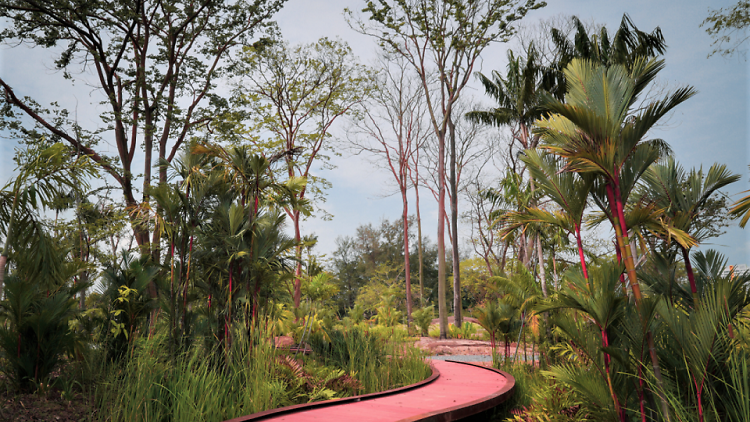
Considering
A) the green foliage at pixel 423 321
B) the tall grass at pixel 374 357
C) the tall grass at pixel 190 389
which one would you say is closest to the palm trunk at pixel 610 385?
the tall grass at pixel 374 357

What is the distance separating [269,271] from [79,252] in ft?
27.4

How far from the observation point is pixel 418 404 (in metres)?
4.43

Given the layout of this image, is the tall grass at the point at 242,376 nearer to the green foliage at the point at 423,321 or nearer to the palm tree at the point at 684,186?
the palm tree at the point at 684,186

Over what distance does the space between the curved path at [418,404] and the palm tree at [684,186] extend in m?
2.94

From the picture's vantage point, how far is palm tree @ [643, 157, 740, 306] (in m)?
5.23

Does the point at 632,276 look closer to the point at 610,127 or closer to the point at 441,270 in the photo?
the point at 610,127

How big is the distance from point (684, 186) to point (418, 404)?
4196mm

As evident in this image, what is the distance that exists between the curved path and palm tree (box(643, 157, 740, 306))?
294 centimetres

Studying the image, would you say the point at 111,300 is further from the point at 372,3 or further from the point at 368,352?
the point at 372,3

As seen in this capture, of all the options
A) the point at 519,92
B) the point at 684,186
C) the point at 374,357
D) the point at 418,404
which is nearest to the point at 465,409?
the point at 418,404

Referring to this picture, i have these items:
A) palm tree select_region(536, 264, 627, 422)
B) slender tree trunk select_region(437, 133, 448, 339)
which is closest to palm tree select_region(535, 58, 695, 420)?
palm tree select_region(536, 264, 627, 422)

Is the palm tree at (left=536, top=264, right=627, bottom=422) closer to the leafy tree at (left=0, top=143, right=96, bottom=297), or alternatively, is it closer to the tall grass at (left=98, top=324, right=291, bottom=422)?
the tall grass at (left=98, top=324, right=291, bottom=422)

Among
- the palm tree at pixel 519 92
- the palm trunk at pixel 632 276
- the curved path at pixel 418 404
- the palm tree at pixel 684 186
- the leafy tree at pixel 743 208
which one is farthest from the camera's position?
the palm tree at pixel 519 92

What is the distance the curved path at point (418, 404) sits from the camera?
381 centimetres
